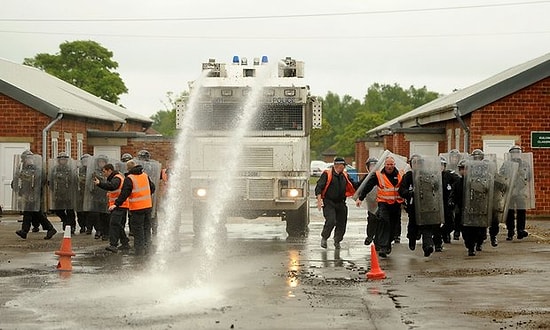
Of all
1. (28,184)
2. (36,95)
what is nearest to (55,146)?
(36,95)

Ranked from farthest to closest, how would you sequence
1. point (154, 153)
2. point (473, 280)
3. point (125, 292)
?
1. point (154, 153)
2. point (473, 280)
3. point (125, 292)

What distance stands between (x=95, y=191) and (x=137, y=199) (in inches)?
143

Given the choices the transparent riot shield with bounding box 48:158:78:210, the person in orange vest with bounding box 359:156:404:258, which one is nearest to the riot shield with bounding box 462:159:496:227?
the person in orange vest with bounding box 359:156:404:258

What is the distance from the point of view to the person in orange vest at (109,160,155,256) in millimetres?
19547

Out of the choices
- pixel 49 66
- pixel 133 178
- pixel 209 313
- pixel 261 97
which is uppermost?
pixel 49 66

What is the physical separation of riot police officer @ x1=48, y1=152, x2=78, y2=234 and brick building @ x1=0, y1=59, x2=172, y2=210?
7568 mm

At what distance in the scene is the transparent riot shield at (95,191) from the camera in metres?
22.9

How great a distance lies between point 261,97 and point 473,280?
8.19 metres

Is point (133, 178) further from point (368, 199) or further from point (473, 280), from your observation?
point (473, 280)

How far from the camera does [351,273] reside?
16547mm

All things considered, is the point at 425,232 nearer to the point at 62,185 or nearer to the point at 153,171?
the point at 153,171

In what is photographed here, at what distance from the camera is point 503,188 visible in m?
20.8

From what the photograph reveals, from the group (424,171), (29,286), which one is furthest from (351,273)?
(29,286)

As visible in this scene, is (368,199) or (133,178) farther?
(368,199)
